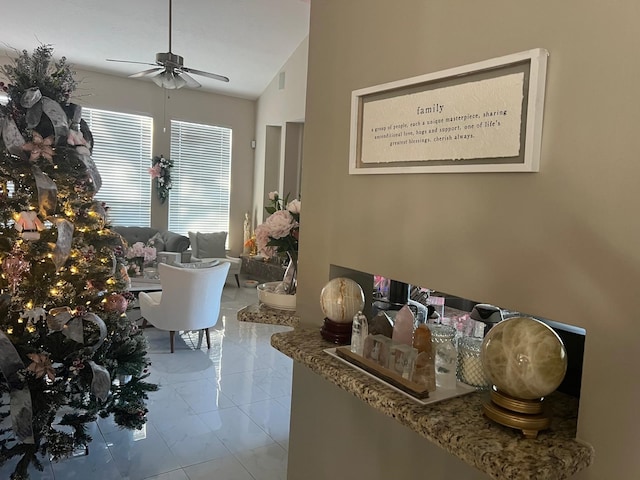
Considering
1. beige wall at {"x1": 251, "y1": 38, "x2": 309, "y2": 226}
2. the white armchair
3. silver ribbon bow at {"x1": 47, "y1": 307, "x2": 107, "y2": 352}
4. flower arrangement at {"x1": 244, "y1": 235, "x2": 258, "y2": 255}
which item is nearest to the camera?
silver ribbon bow at {"x1": 47, "y1": 307, "x2": 107, "y2": 352}

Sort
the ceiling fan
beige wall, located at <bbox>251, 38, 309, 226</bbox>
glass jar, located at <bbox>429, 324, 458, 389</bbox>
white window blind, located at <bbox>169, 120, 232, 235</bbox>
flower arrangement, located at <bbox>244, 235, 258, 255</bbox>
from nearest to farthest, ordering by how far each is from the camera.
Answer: glass jar, located at <bbox>429, 324, 458, 389</bbox> < the ceiling fan < beige wall, located at <bbox>251, 38, 309, 226</bbox> < white window blind, located at <bbox>169, 120, 232, 235</bbox> < flower arrangement, located at <bbox>244, 235, 258, 255</bbox>

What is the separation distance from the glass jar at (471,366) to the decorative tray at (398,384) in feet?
0.09

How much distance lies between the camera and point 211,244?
7.84 meters

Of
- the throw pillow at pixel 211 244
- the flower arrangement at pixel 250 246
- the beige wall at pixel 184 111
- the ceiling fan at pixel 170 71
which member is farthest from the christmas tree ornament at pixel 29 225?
the flower arrangement at pixel 250 246

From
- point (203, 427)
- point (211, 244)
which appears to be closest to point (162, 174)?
point (211, 244)

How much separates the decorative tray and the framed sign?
56 centimetres

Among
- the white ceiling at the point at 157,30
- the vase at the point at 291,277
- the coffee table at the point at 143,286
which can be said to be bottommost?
the coffee table at the point at 143,286

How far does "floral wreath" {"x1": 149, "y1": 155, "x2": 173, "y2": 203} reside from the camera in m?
7.61

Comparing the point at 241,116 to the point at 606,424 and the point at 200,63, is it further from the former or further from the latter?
the point at 606,424

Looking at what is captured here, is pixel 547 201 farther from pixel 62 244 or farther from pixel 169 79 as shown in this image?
pixel 169 79

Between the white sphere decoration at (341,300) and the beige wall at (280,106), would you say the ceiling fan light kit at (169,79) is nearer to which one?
the beige wall at (280,106)

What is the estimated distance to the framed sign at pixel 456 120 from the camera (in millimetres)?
1049

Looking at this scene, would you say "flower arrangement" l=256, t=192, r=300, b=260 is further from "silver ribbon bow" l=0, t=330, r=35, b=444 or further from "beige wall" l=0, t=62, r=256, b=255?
"beige wall" l=0, t=62, r=256, b=255

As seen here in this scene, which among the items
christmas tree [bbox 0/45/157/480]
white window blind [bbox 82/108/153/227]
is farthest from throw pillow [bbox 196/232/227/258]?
christmas tree [bbox 0/45/157/480]
